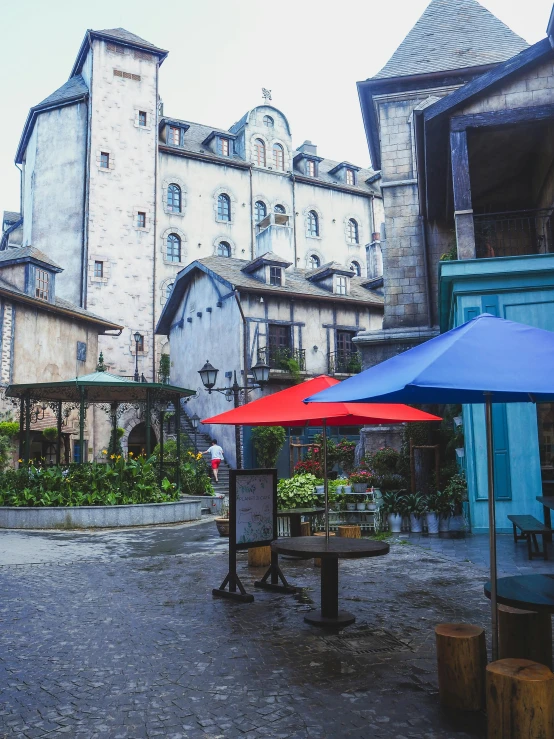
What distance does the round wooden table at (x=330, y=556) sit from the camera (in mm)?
5344

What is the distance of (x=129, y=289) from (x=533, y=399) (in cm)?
2977

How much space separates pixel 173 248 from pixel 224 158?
5.99m

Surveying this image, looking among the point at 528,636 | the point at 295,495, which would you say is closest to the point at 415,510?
the point at 295,495

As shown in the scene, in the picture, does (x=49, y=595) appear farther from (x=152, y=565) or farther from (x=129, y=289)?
(x=129, y=289)

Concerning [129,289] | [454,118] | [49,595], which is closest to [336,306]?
[129,289]

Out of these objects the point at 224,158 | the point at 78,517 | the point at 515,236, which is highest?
the point at 224,158

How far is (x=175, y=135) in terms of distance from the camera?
3569 cm

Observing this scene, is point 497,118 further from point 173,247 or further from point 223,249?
point 223,249

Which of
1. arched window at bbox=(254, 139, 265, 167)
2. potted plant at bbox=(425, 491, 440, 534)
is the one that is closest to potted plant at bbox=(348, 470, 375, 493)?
potted plant at bbox=(425, 491, 440, 534)

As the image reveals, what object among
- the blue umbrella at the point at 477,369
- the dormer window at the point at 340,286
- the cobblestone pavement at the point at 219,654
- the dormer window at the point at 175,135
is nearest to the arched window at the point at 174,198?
the dormer window at the point at 175,135

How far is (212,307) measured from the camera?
93.4ft

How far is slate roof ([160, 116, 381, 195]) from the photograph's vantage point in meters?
35.9

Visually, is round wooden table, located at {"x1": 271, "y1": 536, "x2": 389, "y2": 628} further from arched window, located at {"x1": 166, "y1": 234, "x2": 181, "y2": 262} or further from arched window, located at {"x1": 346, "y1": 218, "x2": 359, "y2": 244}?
arched window, located at {"x1": 346, "y1": 218, "x2": 359, "y2": 244}

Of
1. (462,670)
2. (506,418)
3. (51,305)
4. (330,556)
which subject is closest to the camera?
(462,670)
